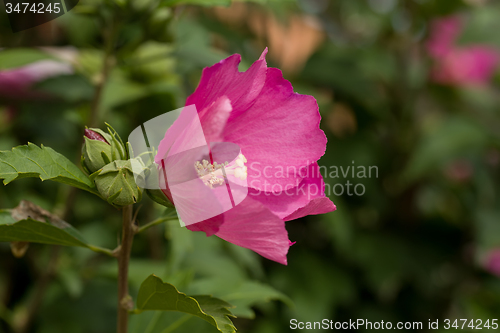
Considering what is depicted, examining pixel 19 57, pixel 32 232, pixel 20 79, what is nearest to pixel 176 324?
pixel 32 232

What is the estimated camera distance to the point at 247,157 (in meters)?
0.43

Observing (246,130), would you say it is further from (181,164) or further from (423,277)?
(423,277)

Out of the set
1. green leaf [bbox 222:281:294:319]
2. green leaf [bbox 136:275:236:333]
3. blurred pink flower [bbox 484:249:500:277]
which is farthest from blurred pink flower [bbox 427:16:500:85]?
green leaf [bbox 136:275:236:333]

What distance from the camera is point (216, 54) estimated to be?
83cm

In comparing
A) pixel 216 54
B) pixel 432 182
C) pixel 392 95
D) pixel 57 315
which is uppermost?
pixel 216 54

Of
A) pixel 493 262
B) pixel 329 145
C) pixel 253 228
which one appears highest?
pixel 253 228

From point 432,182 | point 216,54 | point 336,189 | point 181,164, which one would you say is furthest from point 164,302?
point 432,182

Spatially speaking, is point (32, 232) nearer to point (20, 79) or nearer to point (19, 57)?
point (19, 57)

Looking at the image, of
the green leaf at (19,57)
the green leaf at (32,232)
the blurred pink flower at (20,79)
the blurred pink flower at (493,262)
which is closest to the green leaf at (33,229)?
the green leaf at (32,232)

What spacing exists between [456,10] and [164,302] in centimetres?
125

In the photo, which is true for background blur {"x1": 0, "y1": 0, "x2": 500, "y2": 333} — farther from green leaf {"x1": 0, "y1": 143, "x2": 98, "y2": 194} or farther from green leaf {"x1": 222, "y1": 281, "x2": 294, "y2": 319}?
green leaf {"x1": 0, "y1": 143, "x2": 98, "y2": 194}

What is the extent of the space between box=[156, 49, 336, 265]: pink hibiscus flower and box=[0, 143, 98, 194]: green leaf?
0.29ft

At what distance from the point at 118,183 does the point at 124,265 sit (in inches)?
4.2

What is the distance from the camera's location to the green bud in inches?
15.2
